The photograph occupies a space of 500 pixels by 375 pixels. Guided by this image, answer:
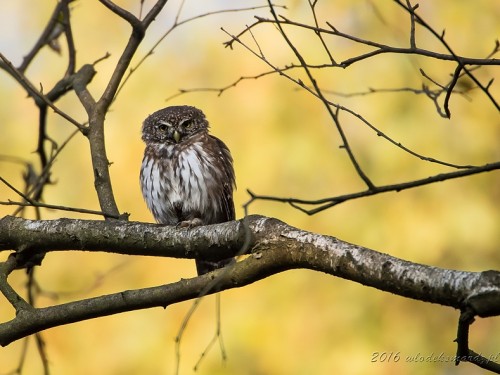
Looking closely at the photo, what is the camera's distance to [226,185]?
5.64 metres

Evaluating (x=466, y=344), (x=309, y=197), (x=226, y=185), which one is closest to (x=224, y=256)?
(x=466, y=344)

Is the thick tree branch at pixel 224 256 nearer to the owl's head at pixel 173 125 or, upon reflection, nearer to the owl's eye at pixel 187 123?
the owl's head at pixel 173 125

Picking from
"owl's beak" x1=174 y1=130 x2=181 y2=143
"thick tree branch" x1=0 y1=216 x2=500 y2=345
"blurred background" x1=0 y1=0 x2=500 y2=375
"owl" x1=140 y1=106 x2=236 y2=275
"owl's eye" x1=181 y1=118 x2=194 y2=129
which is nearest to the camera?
"thick tree branch" x1=0 y1=216 x2=500 y2=345

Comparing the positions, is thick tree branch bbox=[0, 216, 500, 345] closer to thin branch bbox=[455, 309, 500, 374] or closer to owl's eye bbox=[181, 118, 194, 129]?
thin branch bbox=[455, 309, 500, 374]

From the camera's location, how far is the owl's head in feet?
19.4

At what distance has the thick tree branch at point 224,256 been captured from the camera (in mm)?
2662

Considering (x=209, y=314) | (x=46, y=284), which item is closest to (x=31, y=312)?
(x=209, y=314)

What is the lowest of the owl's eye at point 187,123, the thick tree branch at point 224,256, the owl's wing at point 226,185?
the thick tree branch at point 224,256

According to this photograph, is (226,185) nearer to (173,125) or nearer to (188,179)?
(188,179)

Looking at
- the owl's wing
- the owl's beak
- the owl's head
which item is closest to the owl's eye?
the owl's head

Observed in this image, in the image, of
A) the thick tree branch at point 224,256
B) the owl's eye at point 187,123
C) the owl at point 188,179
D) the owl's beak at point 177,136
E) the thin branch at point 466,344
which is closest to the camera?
the thin branch at point 466,344

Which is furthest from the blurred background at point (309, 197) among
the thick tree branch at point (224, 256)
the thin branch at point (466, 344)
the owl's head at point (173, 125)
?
the thin branch at point (466, 344)

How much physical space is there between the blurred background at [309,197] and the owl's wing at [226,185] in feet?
3.21

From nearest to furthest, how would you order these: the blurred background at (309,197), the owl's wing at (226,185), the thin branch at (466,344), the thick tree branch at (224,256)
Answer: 1. the thin branch at (466,344)
2. the thick tree branch at (224,256)
3. the owl's wing at (226,185)
4. the blurred background at (309,197)
